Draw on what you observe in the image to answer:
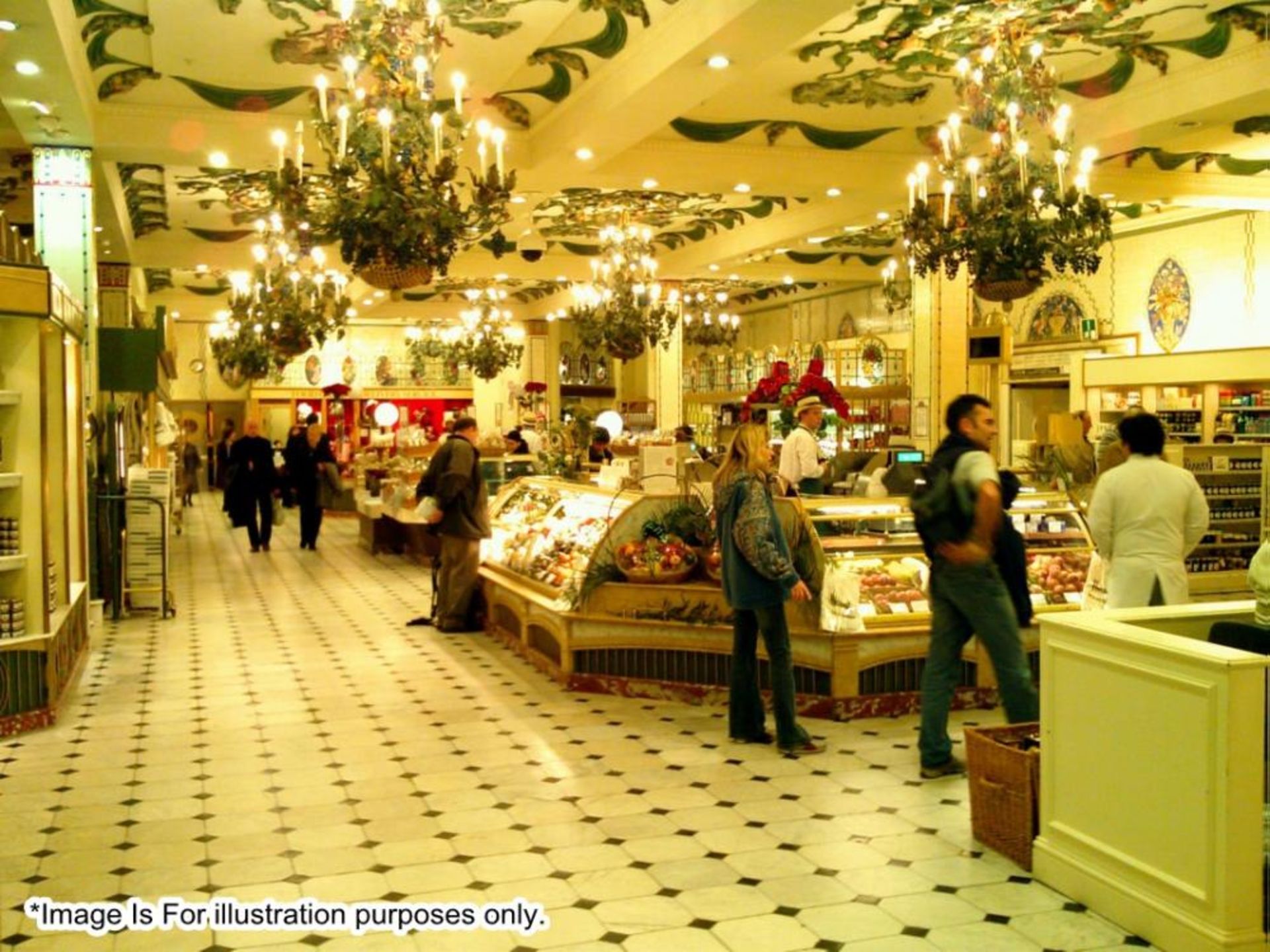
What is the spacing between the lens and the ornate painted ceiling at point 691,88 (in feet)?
26.4

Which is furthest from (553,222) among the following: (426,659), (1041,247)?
(1041,247)

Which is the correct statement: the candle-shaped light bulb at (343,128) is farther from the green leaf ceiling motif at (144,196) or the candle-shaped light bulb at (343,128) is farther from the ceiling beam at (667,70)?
the green leaf ceiling motif at (144,196)

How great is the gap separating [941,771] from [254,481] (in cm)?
1173

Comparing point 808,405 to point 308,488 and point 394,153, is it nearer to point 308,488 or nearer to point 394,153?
point 394,153

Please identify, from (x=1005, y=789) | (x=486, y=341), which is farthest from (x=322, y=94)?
(x=486, y=341)

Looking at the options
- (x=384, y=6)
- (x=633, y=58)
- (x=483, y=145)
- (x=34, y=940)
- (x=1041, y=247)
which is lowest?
(x=34, y=940)

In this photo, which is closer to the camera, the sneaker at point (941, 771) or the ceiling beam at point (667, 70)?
the sneaker at point (941, 771)

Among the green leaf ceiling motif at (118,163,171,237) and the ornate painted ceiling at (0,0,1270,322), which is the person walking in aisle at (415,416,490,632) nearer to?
the ornate painted ceiling at (0,0,1270,322)

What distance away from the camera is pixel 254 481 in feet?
51.0

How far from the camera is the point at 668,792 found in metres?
5.47

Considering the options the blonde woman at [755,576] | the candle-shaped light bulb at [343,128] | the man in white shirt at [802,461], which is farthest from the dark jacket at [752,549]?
the man in white shirt at [802,461]

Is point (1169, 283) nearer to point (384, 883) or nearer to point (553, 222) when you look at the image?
point (553, 222)

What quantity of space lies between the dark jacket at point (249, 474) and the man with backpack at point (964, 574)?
10.8m

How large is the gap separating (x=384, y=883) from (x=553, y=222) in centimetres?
1338
